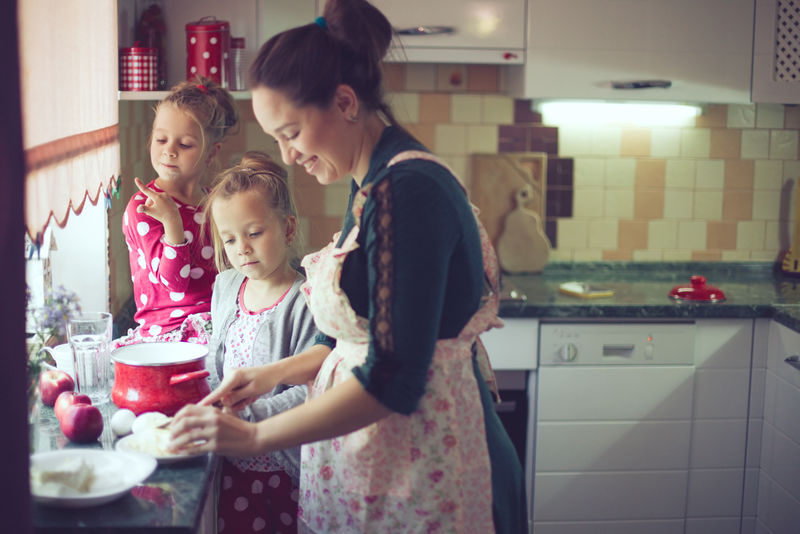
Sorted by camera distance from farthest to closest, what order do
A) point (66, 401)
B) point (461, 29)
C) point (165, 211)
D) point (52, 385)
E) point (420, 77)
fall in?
point (420, 77)
point (461, 29)
point (165, 211)
point (52, 385)
point (66, 401)

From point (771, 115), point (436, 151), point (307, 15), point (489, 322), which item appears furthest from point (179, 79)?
point (771, 115)

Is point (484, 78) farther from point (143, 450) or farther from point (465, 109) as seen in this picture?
point (143, 450)

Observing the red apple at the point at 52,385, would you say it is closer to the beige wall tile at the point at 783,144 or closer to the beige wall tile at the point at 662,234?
the beige wall tile at the point at 662,234

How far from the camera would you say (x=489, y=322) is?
4.52 ft

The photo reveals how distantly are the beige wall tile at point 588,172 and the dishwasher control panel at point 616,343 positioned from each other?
0.72 meters

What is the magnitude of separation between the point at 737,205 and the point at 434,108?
122 centimetres

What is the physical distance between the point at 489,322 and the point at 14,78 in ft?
2.54

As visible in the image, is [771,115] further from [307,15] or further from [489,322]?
[489,322]

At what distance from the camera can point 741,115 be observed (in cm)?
324

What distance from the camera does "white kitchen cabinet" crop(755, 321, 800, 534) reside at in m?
2.62

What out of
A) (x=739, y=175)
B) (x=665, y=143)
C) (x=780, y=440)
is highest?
(x=665, y=143)

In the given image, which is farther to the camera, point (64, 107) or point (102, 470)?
point (64, 107)

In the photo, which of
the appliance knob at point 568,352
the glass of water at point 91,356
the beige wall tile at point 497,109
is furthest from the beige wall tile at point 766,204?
the glass of water at point 91,356

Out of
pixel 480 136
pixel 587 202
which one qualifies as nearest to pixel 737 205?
→ pixel 587 202
